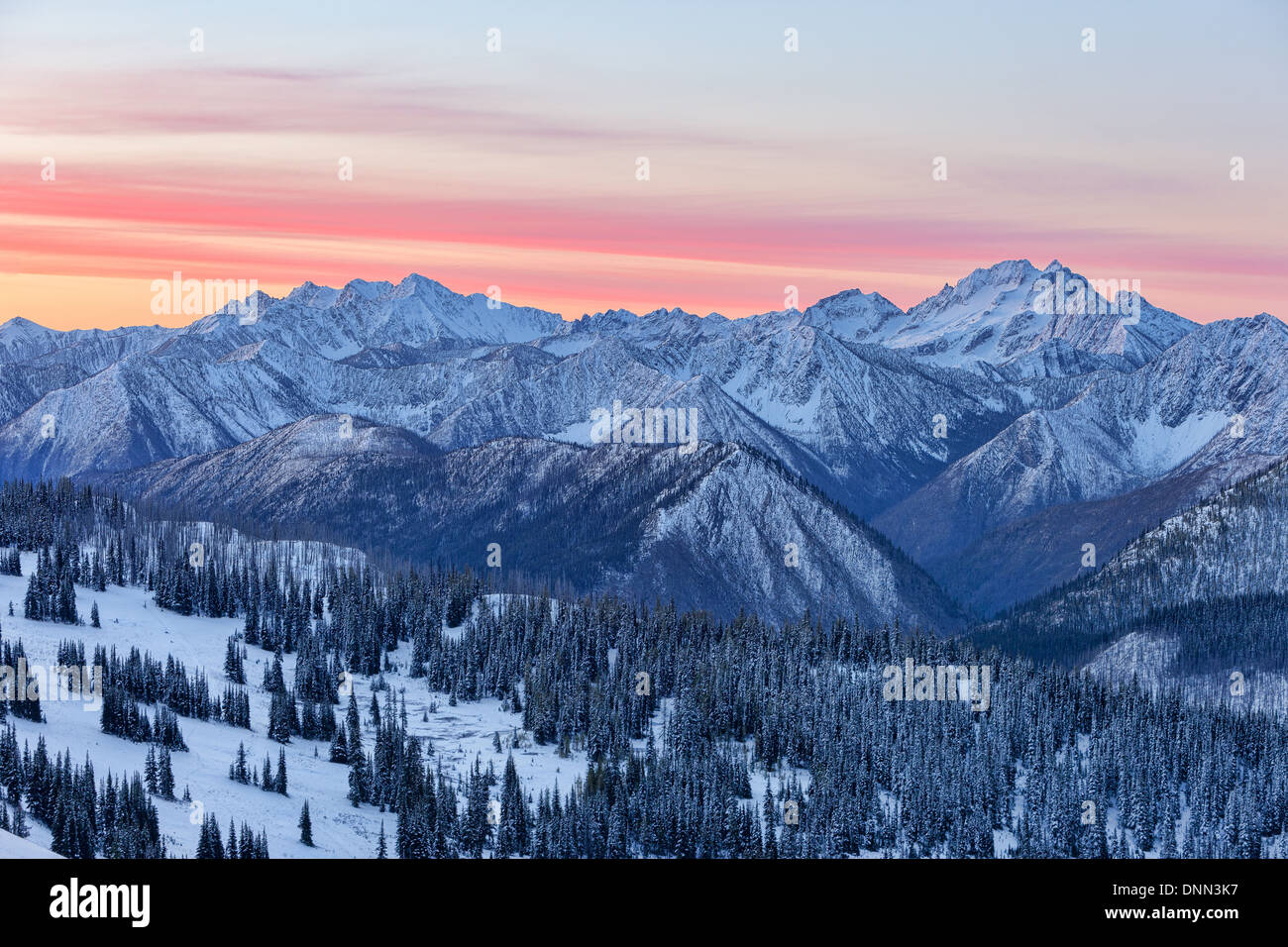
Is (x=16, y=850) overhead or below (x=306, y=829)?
overhead

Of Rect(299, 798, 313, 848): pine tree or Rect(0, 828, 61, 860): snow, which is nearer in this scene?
Rect(0, 828, 61, 860): snow

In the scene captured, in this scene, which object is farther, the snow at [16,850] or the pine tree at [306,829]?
the pine tree at [306,829]

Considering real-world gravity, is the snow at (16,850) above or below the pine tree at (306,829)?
above

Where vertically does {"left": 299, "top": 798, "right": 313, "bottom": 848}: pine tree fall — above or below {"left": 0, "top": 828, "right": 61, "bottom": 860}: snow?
below

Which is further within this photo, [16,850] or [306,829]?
[306,829]
